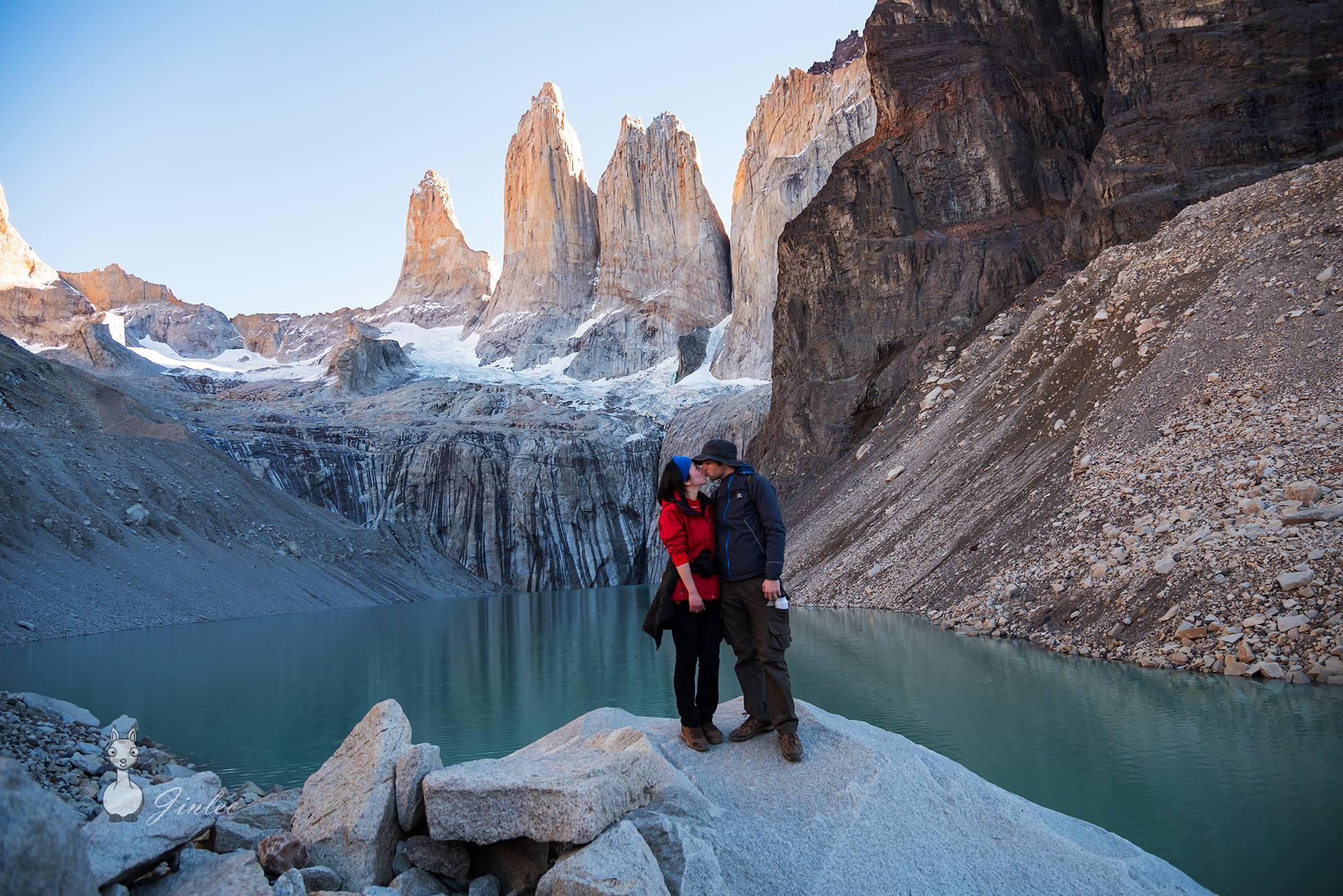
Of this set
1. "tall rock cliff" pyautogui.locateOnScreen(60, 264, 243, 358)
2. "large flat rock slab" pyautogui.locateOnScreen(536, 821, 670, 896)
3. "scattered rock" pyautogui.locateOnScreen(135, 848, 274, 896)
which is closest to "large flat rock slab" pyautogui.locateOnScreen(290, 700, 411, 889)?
"scattered rock" pyautogui.locateOnScreen(135, 848, 274, 896)

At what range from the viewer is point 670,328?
86688 millimetres

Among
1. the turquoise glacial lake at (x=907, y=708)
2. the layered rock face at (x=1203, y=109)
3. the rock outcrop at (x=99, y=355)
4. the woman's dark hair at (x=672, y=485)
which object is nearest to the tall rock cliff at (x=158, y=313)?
the rock outcrop at (x=99, y=355)

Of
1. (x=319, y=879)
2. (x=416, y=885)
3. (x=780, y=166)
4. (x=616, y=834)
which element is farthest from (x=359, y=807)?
(x=780, y=166)

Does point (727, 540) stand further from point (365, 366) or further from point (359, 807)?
point (365, 366)

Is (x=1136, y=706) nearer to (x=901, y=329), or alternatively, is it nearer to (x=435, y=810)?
(x=435, y=810)

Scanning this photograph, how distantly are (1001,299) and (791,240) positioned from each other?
11696 mm

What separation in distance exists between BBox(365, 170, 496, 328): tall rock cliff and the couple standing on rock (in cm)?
11289

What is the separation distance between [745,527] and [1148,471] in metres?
12.6

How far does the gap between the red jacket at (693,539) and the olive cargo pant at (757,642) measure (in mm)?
89

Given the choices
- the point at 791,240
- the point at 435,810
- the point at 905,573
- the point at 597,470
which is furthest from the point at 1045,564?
the point at 597,470

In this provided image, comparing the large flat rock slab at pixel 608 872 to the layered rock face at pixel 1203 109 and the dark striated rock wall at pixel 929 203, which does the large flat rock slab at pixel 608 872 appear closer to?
the layered rock face at pixel 1203 109

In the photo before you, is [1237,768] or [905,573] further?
[905,573]

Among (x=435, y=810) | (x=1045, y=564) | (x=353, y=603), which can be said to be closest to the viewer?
(x=435, y=810)

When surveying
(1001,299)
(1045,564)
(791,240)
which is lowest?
(1045,564)
